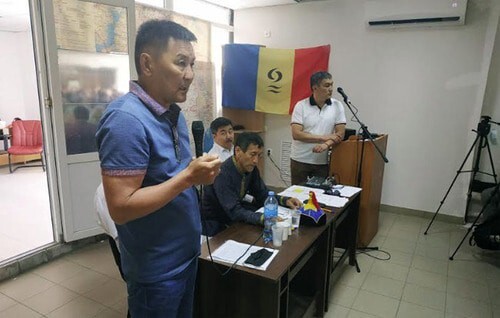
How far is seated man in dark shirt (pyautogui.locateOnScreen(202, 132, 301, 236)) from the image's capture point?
197 cm

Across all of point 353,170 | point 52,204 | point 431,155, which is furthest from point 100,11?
point 431,155

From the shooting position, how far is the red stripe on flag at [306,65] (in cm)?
420

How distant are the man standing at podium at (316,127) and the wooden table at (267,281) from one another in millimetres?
989

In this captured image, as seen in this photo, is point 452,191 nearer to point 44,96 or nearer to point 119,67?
point 119,67

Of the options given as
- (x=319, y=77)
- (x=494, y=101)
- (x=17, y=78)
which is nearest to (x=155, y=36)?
(x=319, y=77)

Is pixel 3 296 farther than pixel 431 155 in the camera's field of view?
No

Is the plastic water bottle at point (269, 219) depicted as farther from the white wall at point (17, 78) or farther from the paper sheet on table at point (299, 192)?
the white wall at point (17, 78)

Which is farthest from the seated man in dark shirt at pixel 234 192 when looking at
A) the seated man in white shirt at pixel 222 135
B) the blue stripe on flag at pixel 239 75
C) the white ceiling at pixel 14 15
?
the white ceiling at pixel 14 15

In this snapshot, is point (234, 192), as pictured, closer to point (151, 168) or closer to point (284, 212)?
point (284, 212)

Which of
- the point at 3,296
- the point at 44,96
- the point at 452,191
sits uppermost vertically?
the point at 44,96

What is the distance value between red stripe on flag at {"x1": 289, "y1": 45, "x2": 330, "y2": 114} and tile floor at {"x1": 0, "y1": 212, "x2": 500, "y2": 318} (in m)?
2.12

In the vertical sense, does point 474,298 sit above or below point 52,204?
below

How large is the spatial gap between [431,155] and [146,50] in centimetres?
376

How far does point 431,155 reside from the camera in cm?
387
